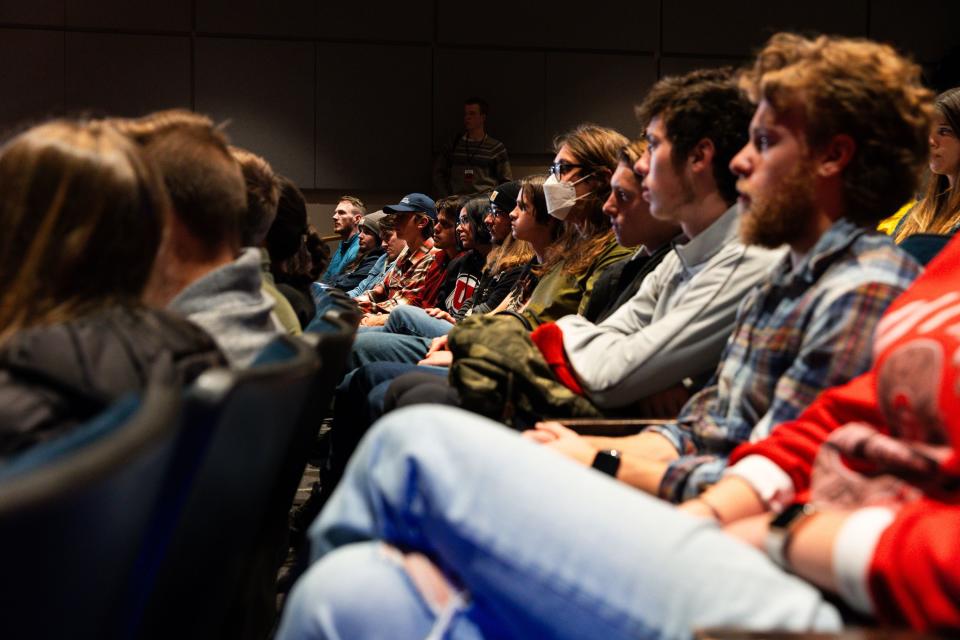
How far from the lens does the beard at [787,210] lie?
1.50m

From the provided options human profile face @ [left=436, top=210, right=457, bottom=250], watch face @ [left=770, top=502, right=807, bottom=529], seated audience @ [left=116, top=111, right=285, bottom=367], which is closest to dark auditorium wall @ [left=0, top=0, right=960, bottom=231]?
human profile face @ [left=436, top=210, right=457, bottom=250]

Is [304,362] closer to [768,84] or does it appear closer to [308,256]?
[768,84]

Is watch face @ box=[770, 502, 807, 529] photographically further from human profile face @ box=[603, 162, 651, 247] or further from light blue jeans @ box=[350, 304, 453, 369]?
light blue jeans @ box=[350, 304, 453, 369]

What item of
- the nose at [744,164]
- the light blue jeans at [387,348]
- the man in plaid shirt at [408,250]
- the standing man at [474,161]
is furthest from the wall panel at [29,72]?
the nose at [744,164]

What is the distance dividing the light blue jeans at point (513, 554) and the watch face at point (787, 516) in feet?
0.23

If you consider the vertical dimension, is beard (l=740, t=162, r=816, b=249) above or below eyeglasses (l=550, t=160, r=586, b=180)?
above

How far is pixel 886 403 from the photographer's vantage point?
108 centimetres

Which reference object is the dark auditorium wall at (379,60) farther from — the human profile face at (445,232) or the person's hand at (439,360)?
the person's hand at (439,360)

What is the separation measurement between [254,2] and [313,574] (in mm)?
7935

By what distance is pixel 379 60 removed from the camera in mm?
8500

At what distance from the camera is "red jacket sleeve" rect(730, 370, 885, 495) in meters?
1.19

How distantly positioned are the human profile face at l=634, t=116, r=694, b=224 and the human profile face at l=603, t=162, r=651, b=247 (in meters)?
0.32

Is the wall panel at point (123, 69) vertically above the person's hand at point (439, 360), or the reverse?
the wall panel at point (123, 69)

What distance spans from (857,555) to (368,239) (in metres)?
7.13
